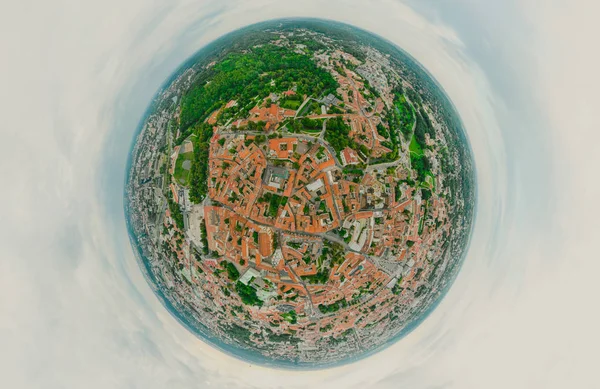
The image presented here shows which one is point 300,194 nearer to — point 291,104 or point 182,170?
point 291,104

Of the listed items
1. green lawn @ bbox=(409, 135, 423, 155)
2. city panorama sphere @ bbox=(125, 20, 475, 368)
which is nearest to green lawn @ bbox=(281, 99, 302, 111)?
city panorama sphere @ bbox=(125, 20, 475, 368)

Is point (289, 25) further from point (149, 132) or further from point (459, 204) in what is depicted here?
point (459, 204)

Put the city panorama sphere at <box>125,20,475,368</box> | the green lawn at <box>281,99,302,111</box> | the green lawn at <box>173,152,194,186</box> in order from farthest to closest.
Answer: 1. the green lawn at <box>173,152,194,186</box>
2. the green lawn at <box>281,99,302,111</box>
3. the city panorama sphere at <box>125,20,475,368</box>

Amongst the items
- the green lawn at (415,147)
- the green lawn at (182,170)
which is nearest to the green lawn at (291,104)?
the green lawn at (182,170)

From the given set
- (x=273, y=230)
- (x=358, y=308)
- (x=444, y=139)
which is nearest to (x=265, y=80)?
(x=273, y=230)

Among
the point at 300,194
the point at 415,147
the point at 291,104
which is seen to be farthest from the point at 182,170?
the point at 415,147

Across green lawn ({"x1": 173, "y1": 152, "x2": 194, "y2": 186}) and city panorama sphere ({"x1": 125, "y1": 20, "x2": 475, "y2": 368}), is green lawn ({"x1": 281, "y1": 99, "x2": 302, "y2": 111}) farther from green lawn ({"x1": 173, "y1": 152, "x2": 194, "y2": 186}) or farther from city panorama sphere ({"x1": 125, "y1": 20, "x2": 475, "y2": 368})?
green lawn ({"x1": 173, "y1": 152, "x2": 194, "y2": 186})
